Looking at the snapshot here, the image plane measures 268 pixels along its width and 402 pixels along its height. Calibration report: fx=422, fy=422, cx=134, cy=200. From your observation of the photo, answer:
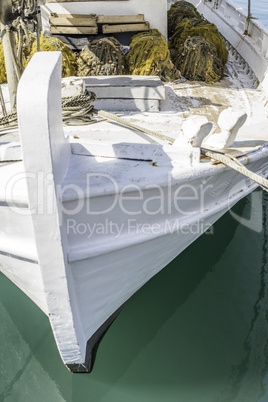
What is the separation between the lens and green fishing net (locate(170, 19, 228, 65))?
6156 millimetres

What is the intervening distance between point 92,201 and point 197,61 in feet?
11.3

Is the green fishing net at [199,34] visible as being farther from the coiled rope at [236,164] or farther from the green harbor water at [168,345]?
the coiled rope at [236,164]

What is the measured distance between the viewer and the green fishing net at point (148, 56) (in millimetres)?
5133

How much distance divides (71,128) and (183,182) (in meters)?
1.31

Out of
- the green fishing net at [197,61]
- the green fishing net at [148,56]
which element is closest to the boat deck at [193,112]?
the green fishing net at [197,61]

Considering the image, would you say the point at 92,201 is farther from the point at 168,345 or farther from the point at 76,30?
the point at 76,30

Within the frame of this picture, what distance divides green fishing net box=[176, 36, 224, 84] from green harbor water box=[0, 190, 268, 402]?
2.42m

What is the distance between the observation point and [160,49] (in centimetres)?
519

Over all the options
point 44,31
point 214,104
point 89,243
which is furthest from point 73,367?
point 44,31

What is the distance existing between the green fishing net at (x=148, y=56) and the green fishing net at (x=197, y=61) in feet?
1.02

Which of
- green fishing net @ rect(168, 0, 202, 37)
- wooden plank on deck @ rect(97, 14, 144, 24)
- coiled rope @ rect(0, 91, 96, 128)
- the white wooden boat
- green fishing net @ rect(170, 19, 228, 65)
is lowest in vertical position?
the white wooden boat

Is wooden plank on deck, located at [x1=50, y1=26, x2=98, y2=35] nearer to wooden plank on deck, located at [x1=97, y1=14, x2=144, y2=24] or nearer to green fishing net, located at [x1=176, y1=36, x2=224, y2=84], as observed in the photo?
wooden plank on deck, located at [x1=97, y1=14, x2=144, y2=24]

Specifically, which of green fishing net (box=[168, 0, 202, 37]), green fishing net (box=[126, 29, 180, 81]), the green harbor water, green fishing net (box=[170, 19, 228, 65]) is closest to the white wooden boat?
the green harbor water

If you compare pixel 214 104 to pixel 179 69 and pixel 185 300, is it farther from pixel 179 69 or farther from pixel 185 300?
pixel 185 300
